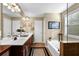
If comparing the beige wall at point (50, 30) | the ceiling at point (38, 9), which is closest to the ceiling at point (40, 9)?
the ceiling at point (38, 9)

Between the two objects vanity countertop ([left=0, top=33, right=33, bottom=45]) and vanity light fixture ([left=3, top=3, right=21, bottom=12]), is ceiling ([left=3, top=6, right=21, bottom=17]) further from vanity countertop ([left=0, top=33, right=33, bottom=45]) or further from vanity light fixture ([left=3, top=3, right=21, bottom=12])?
vanity countertop ([left=0, top=33, right=33, bottom=45])

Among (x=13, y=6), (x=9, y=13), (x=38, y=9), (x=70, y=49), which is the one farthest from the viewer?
(x=38, y=9)

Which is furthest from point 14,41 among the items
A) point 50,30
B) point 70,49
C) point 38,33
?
point 70,49

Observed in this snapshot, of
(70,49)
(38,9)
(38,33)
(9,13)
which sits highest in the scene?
(38,9)

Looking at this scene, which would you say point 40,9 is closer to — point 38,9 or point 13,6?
Answer: point 38,9

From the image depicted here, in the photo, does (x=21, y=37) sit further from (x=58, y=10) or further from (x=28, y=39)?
(x=58, y=10)

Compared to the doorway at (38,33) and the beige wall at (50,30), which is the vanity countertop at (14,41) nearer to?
the doorway at (38,33)

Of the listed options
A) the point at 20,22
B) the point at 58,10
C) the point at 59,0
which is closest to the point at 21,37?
the point at 20,22

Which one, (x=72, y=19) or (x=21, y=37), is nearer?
(x=72, y=19)

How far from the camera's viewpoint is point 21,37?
3.34 meters

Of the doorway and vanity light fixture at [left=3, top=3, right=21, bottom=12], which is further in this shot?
the doorway

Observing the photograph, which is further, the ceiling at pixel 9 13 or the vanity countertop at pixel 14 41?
the ceiling at pixel 9 13

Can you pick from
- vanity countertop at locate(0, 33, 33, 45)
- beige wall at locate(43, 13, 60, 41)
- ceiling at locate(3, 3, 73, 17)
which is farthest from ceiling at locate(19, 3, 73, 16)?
vanity countertop at locate(0, 33, 33, 45)

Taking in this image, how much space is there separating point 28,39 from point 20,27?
1.51ft
